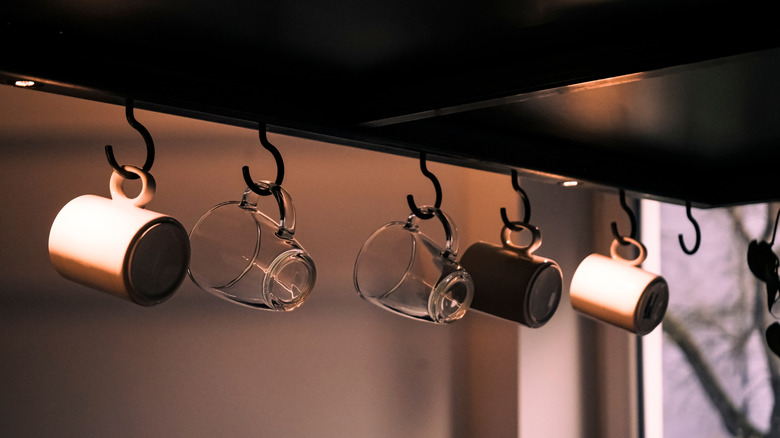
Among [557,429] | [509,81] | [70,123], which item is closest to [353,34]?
[509,81]

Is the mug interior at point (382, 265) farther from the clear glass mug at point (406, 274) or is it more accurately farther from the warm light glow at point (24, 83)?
the warm light glow at point (24, 83)

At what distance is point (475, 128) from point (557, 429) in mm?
1996

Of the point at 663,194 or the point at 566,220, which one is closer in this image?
the point at 663,194

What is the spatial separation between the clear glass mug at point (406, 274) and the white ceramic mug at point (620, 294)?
39 centimetres

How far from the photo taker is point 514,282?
3.74 feet

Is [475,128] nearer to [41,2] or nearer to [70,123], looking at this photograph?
[41,2]

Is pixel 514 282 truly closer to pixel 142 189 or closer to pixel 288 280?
pixel 288 280

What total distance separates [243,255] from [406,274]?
0.73ft

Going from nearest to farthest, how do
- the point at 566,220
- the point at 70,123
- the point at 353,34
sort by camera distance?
the point at 353,34 < the point at 70,123 < the point at 566,220

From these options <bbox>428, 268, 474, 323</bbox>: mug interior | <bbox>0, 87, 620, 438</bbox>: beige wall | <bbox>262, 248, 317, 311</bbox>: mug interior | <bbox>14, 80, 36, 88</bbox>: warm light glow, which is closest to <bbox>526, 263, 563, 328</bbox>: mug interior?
<bbox>428, 268, 474, 323</bbox>: mug interior

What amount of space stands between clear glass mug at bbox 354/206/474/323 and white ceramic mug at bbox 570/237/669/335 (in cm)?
39

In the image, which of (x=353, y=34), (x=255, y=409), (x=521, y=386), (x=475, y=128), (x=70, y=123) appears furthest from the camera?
(x=521, y=386)

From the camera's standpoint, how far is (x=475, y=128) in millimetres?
1116

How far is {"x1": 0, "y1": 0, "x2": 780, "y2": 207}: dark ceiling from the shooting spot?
2.36 feet
